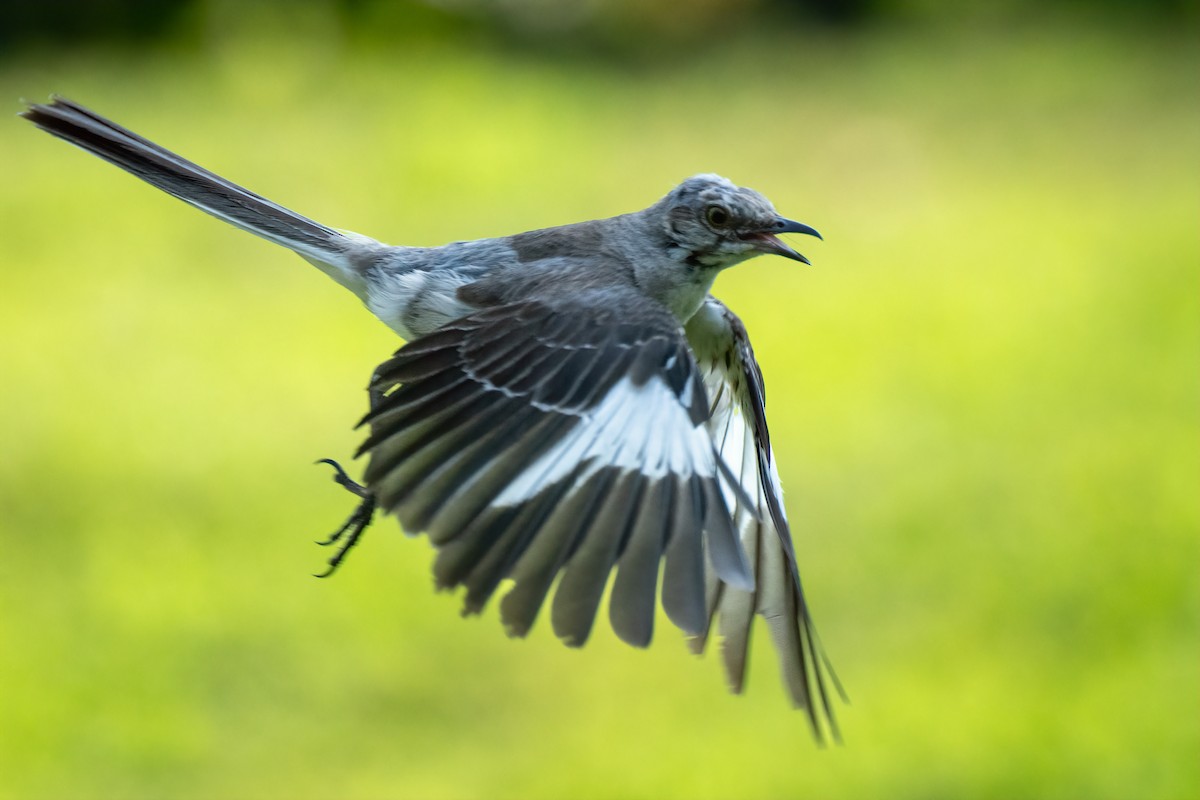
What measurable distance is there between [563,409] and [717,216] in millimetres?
790

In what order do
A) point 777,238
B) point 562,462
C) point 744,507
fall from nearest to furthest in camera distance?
point 562,462 → point 777,238 → point 744,507

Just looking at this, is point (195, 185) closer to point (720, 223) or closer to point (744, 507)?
point (720, 223)

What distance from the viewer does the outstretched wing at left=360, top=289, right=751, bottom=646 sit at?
3.49m

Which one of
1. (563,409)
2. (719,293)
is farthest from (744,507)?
(719,293)

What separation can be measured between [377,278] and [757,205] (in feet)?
3.74

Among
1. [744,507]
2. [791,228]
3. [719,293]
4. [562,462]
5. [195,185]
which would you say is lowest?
[562,462]

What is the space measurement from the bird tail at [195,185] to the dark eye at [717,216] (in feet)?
3.58

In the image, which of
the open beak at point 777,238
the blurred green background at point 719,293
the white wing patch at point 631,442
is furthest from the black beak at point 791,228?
the blurred green background at point 719,293

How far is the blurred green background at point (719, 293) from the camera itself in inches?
276

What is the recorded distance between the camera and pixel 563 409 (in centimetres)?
382

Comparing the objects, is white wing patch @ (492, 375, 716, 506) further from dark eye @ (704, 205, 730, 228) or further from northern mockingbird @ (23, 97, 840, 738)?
dark eye @ (704, 205, 730, 228)

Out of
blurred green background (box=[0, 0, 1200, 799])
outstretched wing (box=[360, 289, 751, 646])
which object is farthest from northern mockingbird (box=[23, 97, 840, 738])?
blurred green background (box=[0, 0, 1200, 799])

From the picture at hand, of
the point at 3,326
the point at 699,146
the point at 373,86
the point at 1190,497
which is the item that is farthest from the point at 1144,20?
the point at 3,326

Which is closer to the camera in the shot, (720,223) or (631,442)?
(631,442)
